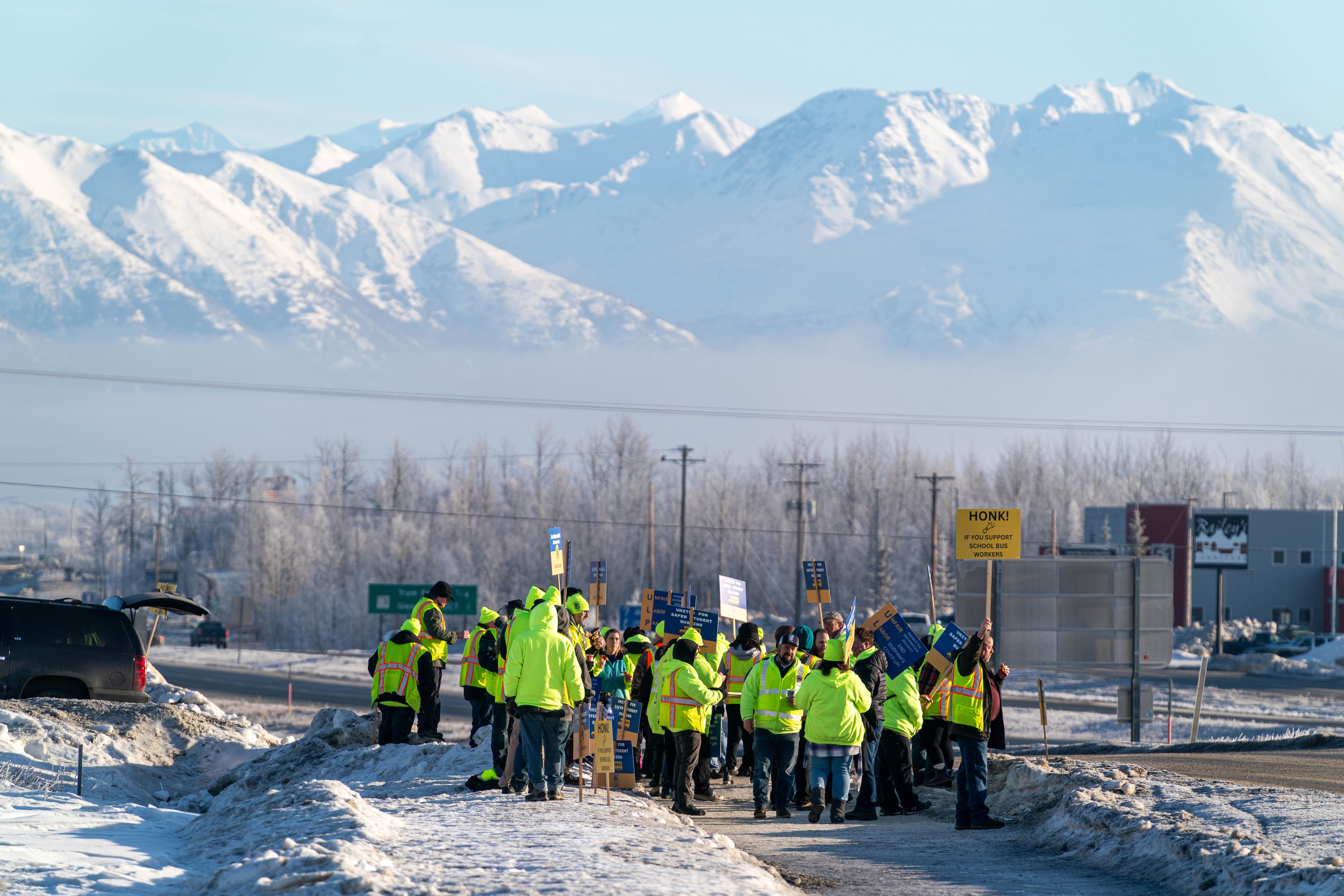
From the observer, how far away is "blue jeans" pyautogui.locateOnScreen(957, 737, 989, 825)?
41.4 ft

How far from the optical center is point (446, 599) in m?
15.7

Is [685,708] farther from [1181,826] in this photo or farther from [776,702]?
[1181,826]

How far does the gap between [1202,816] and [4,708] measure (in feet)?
44.1

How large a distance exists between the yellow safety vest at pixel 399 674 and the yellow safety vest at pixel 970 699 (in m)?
6.55

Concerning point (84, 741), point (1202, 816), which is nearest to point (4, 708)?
point (84, 741)

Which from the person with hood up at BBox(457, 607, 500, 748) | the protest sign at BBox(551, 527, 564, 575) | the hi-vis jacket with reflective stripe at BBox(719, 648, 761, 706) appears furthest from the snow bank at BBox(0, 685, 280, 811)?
the hi-vis jacket with reflective stripe at BBox(719, 648, 761, 706)

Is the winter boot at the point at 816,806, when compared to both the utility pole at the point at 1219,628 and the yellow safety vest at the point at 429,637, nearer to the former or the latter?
the yellow safety vest at the point at 429,637

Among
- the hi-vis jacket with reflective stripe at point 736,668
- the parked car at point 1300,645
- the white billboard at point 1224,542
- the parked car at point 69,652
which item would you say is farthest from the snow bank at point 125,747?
the white billboard at point 1224,542

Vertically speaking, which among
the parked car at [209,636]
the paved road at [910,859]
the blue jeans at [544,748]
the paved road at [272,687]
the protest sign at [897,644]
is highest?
the protest sign at [897,644]

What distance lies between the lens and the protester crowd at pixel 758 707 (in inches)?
476

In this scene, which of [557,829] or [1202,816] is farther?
[1202,816]

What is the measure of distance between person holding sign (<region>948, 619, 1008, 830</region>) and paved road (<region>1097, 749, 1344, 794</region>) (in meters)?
3.31

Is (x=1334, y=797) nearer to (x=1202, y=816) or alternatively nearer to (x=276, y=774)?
(x=1202, y=816)

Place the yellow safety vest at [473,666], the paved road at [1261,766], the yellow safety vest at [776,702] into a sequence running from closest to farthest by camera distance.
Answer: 1. the yellow safety vest at [776,702]
2. the paved road at [1261,766]
3. the yellow safety vest at [473,666]
